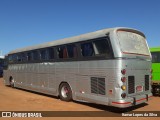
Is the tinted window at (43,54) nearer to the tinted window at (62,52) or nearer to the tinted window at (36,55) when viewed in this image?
the tinted window at (36,55)

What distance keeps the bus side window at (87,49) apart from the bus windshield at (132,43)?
140 cm

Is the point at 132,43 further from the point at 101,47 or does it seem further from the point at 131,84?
Result: the point at 131,84

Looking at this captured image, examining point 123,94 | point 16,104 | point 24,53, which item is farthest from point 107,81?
point 24,53

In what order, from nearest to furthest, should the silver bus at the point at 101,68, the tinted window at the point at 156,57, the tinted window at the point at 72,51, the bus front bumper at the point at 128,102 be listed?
the bus front bumper at the point at 128,102 → the silver bus at the point at 101,68 → the tinted window at the point at 72,51 → the tinted window at the point at 156,57

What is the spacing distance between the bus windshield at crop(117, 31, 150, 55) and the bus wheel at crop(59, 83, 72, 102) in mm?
3715

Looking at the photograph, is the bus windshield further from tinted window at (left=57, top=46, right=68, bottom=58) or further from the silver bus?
tinted window at (left=57, top=46, right=68, bottom=58)

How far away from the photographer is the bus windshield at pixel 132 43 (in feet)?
28.0

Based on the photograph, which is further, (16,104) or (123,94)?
(16,104)

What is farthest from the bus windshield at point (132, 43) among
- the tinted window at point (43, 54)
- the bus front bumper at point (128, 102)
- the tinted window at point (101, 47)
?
the tinted window at point (43, 54)

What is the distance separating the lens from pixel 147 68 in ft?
31.7

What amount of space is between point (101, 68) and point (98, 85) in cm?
73

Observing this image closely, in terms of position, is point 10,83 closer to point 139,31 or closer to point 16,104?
point 16,104

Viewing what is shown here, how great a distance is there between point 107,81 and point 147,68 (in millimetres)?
2307

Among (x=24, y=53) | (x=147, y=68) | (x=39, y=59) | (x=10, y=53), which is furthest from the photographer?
(x=10, y=53)
